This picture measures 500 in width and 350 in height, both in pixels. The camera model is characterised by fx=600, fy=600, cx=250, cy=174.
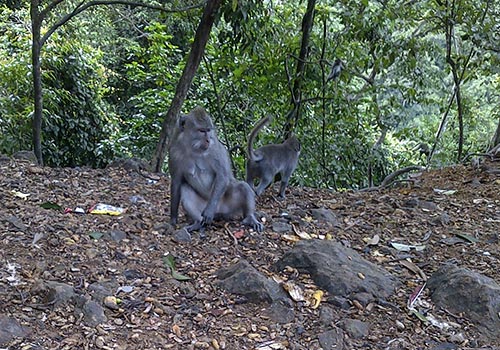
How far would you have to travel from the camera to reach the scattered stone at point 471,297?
3261 mm

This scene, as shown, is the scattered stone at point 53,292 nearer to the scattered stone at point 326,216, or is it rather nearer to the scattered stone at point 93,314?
the scattered stone at point 93,314

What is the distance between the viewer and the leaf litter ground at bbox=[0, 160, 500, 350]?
301 centimetres

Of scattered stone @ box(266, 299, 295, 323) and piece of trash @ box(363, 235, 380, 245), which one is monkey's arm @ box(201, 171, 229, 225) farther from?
scattered stone @ box(266, 299, 295, 323)

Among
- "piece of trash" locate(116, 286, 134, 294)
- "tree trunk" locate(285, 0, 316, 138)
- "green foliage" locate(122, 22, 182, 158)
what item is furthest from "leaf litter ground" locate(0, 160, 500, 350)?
"green foliage" locate(122, 22, 182, 158)

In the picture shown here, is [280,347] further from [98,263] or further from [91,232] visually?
[91,232]

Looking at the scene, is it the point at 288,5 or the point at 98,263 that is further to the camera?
the point at 288,5

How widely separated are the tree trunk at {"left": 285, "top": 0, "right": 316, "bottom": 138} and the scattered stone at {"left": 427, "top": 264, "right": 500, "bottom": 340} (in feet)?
13.6

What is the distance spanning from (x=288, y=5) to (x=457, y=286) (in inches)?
250

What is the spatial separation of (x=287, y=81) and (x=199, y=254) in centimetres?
401

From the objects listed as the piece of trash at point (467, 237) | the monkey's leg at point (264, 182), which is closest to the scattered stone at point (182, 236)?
the piece of trash at point (467, 237)

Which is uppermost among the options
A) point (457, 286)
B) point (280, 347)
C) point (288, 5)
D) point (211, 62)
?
point (288, 5)

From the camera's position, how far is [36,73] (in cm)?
596

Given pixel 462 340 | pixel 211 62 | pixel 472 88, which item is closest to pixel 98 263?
pixel 462 340

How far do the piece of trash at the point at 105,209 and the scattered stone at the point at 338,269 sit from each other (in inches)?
62.6
